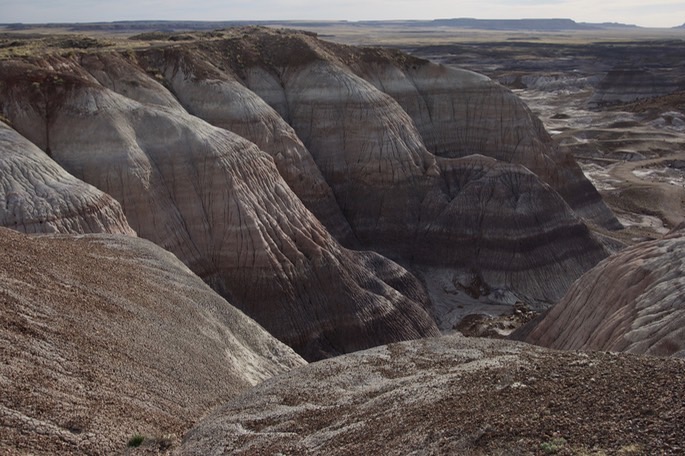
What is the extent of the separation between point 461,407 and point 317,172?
2647 centimetres

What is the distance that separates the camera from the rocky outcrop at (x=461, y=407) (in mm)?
9562

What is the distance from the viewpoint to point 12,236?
695 inches

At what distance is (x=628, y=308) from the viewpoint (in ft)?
61.7

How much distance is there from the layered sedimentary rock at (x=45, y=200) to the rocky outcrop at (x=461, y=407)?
9.11 m

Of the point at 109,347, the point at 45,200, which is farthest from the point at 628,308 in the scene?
the point at 45,200

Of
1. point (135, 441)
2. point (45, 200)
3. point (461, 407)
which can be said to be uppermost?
point (45, 200)

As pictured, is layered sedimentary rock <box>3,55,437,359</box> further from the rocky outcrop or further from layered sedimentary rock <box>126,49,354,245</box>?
the rocky outcrop

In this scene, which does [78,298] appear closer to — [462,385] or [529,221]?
[462,385]

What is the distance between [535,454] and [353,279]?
19.6m

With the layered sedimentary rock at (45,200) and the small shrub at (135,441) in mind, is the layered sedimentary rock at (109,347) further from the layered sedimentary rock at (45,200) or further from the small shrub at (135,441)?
the layered sedimentary rock at (45,200)

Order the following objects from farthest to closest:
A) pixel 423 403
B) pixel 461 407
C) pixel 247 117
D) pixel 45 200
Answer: pixel 247 117, pixel 45 200, pixel 423 403, pixel 461 407

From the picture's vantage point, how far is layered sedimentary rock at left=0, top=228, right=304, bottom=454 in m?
12.1

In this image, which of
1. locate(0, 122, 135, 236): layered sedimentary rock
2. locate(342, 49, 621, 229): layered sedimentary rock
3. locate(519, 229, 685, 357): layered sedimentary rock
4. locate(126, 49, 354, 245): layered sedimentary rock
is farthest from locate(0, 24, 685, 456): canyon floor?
locate(342, 49, 621, 229): layered sedimentary rock

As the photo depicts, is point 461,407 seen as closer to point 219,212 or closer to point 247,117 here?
point 219,212
